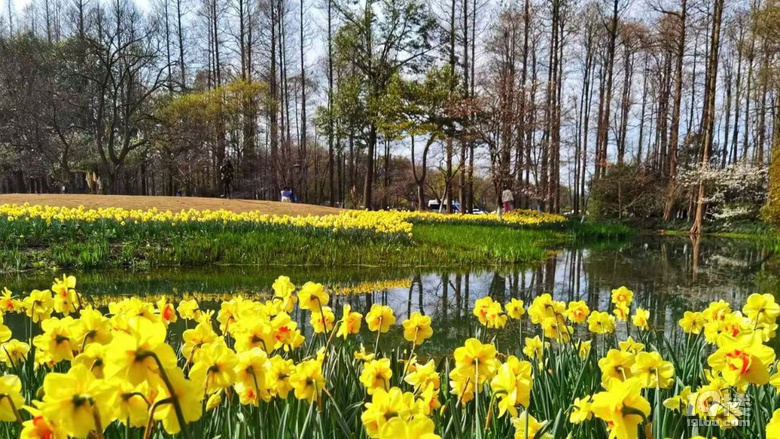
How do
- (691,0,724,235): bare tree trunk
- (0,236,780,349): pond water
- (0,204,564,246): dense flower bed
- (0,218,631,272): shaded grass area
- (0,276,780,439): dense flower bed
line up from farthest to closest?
(691,0,724,235): bare tree trunk
(0,204,564,246): dense flower bed
(0,218,631,272): shaded grass area
(0,236,780,349): pond water
(0,276,780,439): dense flower bed

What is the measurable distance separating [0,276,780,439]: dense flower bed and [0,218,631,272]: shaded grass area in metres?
5.61

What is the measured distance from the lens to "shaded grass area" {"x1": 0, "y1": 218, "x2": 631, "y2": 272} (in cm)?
713

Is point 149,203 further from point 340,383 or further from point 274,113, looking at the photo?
point 274,113

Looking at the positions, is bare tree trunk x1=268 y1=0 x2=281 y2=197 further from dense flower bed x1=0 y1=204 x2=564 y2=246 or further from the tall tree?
dense flower bed x1=0 y1=204 x2=564 y2=246

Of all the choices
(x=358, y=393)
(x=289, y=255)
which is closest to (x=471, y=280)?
(x=289, y=255)

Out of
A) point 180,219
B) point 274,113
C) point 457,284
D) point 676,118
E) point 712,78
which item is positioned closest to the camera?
point 457,284

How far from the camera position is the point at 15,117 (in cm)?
2212

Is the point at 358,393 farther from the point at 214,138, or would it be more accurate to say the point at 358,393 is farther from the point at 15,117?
the point at 15,117

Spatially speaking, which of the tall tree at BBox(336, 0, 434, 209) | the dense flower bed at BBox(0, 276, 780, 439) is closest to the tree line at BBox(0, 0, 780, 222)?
the tall tree at BBox(336, 0, 434, 209)

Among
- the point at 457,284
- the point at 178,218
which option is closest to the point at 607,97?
the point at 457,284

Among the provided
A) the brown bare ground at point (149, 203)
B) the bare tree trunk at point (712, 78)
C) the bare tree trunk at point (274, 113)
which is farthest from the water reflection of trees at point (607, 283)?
the bare tree trunk at point (274, 113)

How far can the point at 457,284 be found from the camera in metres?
6.84

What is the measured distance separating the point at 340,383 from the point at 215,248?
661cm

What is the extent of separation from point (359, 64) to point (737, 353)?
2164 centimetres
